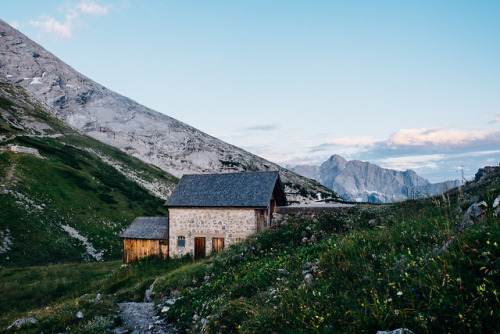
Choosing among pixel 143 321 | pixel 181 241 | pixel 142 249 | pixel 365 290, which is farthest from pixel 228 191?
pixel 365 290

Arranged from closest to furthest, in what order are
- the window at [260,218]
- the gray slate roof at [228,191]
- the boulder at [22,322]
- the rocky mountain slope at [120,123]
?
the boulder at [22,322], the window at [260,218], the gray slate roof at [228,191], the rocky mountain slope at [120,123]

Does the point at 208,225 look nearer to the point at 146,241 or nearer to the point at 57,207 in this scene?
the point at 146,241

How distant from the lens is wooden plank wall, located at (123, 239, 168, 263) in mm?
27156

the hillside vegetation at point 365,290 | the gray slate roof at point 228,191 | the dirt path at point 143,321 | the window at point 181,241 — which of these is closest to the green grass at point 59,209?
the window at point 181,241

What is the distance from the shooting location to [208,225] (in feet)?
83.3

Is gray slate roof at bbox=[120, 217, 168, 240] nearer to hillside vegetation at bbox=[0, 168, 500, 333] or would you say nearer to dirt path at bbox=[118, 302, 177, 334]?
dirt path at bbox=[118, 302, 177, 334]

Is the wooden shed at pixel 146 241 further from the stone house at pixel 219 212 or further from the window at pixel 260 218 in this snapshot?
the window at pixel 260 218

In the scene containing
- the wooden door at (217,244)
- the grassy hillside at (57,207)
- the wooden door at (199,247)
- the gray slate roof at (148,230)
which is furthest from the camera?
the grassy hillside at (57,207)

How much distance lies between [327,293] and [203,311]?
5501 millimetres

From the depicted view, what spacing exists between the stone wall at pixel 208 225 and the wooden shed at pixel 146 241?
4.30 ft

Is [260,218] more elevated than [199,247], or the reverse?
[260,218]

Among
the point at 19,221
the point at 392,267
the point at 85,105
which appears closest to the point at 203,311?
the point at 392,267

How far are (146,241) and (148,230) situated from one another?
4.17ft

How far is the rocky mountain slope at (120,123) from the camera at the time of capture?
134500mm
